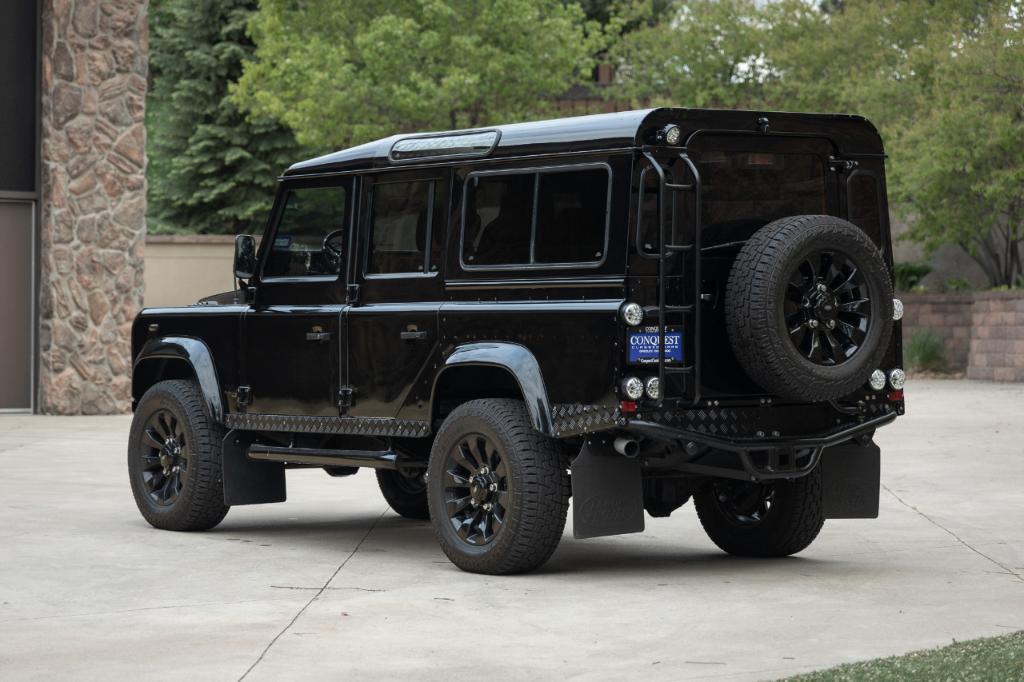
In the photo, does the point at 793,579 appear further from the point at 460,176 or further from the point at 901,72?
the point at 901,72

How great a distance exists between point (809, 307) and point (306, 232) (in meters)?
3.52

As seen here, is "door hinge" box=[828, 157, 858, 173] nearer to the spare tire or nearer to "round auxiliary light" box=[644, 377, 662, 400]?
the spare tire

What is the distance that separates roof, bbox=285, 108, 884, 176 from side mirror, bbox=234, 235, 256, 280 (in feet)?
3.87

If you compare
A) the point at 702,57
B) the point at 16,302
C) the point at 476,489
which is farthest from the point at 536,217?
the point at 702,57

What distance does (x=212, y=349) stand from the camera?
37.5ft

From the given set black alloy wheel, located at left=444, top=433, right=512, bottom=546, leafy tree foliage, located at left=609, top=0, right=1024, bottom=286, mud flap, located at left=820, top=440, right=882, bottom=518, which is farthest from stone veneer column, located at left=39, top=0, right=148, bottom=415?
mud flap, located at left=820, top=440, right=882, bottom=518

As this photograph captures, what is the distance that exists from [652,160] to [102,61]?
49.2ft

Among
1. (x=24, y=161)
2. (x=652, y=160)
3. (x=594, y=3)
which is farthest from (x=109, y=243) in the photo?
(x=594, y=3)

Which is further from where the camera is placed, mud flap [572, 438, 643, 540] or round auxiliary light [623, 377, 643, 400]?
mud flap [572, 438, 643, 540]

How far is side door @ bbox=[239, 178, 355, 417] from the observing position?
10625mm

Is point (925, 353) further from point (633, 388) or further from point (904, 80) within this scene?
point (633, 388)

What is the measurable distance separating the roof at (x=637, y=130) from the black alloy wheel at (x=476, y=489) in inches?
62.0

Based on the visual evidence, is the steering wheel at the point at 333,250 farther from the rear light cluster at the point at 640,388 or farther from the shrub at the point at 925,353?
the shrub at the point at 925,353

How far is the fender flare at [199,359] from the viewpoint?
11258mm
